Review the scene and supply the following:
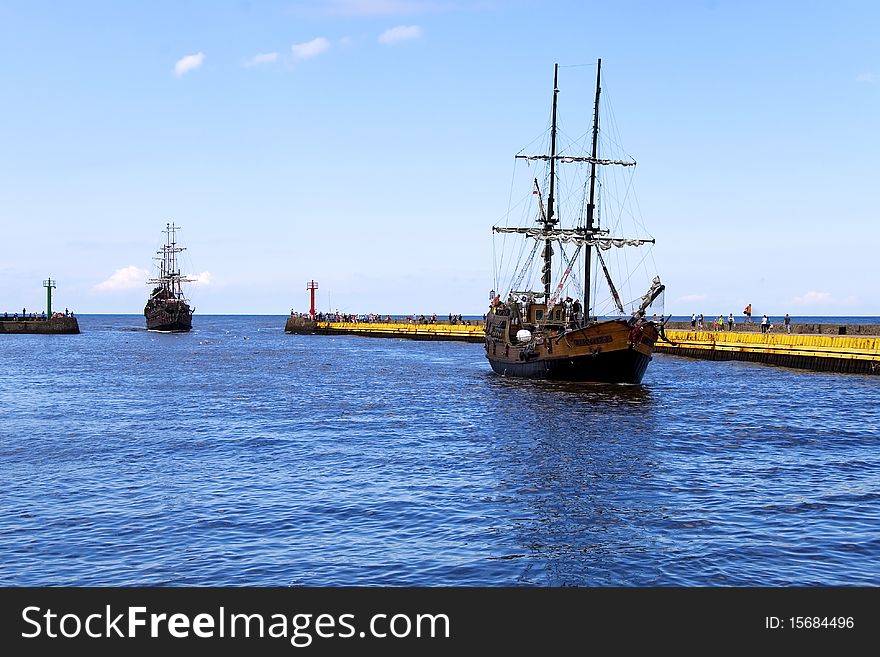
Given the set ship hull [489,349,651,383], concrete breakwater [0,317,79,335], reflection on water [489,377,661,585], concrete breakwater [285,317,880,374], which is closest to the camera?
reflection on water [489,377,661,585]

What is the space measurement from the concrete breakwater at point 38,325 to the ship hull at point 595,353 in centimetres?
11595

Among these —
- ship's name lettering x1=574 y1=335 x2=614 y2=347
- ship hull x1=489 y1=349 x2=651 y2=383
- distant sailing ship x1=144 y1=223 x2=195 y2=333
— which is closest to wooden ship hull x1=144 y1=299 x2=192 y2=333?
distant sailing ship x1=144 y1=223 x2=195 y2=333

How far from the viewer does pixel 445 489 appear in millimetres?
22969

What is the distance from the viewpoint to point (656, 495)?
2222cm

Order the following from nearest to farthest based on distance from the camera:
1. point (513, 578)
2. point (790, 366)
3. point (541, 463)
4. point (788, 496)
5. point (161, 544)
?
point (513, 578), point (161, 544), point (788, 496), point (541, 463), point (790, 366)

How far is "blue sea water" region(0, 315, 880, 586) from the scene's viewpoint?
16062mm

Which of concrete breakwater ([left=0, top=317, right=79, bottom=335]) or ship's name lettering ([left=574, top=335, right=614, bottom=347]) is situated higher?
ship's name lettering ([left=574, top=335, right=614, bottom=347])

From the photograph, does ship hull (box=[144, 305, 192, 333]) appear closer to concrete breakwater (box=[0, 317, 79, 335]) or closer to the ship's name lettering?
concrete breakwater (box=[0, 317, 79, 335])

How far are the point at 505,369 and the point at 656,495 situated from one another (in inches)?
1506

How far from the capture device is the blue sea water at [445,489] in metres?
16.1

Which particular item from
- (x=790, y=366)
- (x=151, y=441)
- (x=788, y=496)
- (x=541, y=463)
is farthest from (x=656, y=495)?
(x=790, y=366)

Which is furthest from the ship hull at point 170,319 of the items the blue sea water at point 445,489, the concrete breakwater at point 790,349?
the blue sea water at point 445,489

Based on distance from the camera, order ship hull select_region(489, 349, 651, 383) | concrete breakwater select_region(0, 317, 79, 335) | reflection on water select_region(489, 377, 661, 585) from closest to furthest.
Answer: reflection on water select_region(489, 377, 661, 585) < ship hull select_region(489, 349, 651, 383) < concrete breakwater select_region(0, 317, 79, 335)

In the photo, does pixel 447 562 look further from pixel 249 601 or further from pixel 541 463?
pixel 541 463
